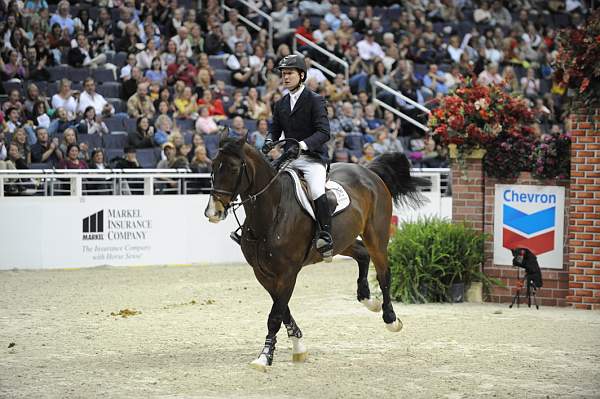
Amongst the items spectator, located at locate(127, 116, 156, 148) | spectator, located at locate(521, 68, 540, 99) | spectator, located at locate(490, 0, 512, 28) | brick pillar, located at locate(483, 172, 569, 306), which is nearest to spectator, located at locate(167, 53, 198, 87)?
spectator, located at locate(127, 116, 156, 148)

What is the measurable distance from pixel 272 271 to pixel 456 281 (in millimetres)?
4508

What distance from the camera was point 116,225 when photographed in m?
15.2

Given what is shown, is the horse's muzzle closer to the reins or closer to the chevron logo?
the reins

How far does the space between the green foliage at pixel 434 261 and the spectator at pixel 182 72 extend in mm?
8029

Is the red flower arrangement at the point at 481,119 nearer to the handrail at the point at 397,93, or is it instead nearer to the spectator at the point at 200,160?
the spectator at the point at 200,160

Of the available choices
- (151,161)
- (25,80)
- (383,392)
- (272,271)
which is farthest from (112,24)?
(383,392)

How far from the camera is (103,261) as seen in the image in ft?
49.9

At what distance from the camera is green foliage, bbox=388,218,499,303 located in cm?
1192

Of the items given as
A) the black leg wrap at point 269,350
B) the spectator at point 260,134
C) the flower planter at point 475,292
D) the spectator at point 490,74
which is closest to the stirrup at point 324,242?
the black leg wrap at point 269,350

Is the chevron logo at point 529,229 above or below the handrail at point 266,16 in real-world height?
below

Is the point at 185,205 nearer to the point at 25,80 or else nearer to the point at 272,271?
the point at 25,80

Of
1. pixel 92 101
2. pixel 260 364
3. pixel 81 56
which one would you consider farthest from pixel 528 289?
Result: pixel 81 56

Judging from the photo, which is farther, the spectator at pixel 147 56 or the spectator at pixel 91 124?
the spectator at pixel 147 56

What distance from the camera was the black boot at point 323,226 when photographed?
337 inches
